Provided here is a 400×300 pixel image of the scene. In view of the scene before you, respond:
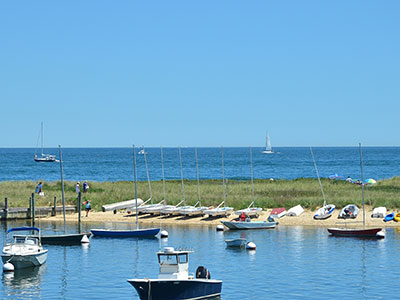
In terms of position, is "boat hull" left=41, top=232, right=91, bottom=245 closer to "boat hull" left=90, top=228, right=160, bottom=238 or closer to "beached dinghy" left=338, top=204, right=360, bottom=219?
"boat hull" left=90, top=228, right=160, bottom=238

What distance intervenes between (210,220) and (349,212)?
551 inches

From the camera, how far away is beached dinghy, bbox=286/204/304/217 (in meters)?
71.7

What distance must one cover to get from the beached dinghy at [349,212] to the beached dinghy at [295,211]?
4.35 meters

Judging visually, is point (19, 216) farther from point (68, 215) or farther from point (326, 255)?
point (326, 255)

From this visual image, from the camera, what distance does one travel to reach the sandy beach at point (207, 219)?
223ft

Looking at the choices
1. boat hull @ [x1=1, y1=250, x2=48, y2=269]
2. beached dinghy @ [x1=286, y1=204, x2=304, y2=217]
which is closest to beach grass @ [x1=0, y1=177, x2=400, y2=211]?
beached dinghy @ [x1=286, y1=204, x2=304, y2=217]

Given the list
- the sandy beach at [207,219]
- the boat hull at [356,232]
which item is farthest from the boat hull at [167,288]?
the sandy beach at [207,219]

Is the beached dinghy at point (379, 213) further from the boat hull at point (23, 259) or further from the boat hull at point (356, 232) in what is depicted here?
the boat hull at point (23, 259)

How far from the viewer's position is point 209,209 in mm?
74500

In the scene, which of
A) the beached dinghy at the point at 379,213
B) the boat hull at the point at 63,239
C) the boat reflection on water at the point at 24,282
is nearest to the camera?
the boat reflection on water at the point at 24,282

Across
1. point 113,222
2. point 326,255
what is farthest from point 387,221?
point 113,222

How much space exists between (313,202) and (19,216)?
102ft

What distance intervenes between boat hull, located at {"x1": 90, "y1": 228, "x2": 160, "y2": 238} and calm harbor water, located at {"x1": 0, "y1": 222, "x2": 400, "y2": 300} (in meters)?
0.81

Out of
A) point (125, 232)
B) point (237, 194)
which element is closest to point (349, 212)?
point (237, 194)
